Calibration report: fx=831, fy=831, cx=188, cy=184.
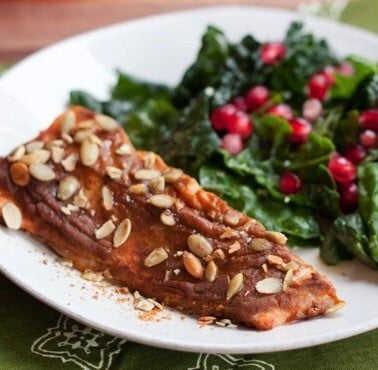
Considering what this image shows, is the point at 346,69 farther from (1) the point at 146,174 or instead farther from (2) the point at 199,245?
(2) the point at 199,245

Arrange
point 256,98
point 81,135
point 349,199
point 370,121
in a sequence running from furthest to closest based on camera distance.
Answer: point 256,98 < point 370,121 < point 349,199 < point 81,135

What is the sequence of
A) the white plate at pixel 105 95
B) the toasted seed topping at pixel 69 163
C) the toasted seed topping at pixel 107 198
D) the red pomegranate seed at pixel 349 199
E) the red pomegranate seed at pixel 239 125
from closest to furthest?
the white plate at pixel 105 95, the toasted seed topping at pixel 107 198, the toasted seed topping at pixel 69 163, the red pomegranate seed at pixel 349 199, the red pomegranate seed at pixel 239 125

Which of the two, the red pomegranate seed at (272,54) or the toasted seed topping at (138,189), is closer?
the toasted seed topping at (138,189)

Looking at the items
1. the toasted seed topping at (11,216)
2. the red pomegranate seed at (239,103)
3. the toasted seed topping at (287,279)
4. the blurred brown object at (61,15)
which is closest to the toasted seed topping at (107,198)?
the toasted seed topping at (11,216)

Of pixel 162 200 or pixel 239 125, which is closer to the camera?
pixel 162 200

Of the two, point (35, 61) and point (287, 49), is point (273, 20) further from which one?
point (35, 61)

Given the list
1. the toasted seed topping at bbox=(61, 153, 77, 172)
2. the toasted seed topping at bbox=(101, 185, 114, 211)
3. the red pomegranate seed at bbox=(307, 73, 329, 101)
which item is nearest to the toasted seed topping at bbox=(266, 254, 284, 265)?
the toasted seed topping at bbox=(101, 185, 114, 211)

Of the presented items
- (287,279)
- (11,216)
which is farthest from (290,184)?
(11,216)

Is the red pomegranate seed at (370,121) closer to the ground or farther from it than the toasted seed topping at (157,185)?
farther from it

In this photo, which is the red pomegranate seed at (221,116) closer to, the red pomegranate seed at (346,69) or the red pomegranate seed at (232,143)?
the red pomegranate seed at (232,143)
